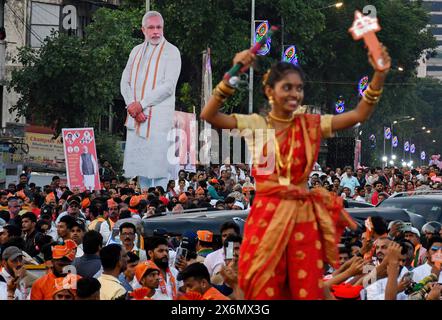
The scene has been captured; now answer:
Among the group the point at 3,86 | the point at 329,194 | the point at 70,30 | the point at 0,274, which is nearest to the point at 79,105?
the point at 3,86

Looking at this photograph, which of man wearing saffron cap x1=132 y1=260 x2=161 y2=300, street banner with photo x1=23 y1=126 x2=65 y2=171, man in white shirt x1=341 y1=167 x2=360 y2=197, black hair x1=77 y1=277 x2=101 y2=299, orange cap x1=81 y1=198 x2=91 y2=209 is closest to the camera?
black hair x1=77 y1=277 x2=101 y2=299

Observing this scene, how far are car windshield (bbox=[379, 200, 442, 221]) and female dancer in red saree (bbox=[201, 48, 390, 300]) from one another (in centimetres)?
1258

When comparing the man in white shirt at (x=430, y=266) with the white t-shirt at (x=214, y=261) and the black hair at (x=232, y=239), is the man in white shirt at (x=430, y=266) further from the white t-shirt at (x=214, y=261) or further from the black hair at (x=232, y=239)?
the white t-shirt at (x=214, y=261)

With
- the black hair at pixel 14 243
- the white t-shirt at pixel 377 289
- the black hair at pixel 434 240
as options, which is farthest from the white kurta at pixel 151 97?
the white t-shirt at pixel 377 289

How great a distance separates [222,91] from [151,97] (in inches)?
587

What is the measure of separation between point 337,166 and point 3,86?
11920mm

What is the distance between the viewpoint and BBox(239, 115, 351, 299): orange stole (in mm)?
7789

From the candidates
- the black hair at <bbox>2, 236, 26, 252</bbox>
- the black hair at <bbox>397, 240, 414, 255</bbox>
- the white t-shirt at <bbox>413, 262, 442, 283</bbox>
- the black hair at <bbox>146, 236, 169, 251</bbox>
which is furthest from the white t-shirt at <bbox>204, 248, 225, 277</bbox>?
the black hair at <bbox>2, 236, 26, 252</bbox>

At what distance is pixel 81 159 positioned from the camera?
23.1 metres

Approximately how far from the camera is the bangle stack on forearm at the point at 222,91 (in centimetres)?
778

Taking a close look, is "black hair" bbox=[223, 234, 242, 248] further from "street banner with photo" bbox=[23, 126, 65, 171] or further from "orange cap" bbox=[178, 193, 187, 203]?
"street banner with photo" bbox=[23, 126, 65, 171]

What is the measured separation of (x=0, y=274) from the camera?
11227mm

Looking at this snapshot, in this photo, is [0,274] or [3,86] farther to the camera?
[3,86]
